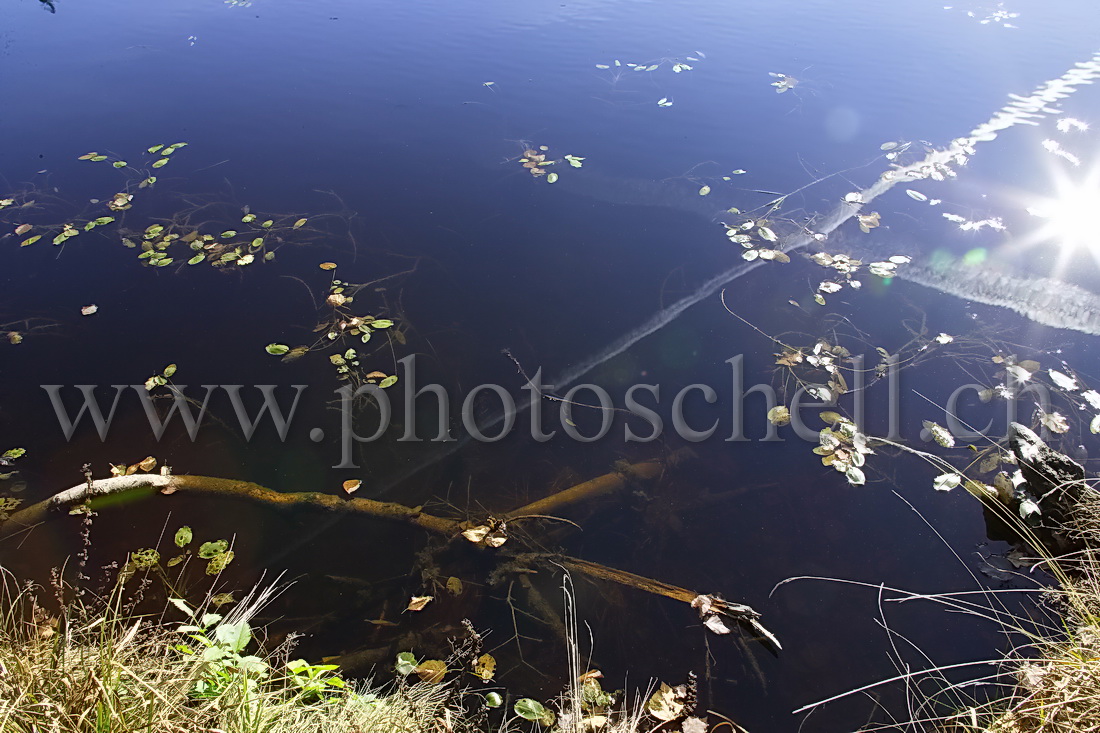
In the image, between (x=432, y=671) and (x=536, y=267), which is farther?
(x=536, y=267)

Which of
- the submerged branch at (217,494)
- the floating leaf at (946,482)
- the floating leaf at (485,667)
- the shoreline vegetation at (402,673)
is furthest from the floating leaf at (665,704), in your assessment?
the floating leaf at (946,482)

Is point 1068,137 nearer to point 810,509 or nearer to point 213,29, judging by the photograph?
point 810,509

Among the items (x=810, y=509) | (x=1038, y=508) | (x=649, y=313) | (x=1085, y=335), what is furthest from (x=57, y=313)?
(x=1085, y=335)

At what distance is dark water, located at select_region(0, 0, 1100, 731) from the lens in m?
2.96

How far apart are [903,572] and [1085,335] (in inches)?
101

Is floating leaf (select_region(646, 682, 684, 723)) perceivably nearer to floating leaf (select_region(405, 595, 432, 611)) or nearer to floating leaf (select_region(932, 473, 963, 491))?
floating leaf (select_region(405, 595, 432, 611))

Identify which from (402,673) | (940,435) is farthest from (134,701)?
(940,435)

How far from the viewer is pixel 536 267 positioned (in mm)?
4797

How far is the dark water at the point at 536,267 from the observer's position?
2959mm

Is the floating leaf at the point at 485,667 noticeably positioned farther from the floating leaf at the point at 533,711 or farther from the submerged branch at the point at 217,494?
the submerged branch at the point at 217,494

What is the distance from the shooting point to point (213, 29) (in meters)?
8.68

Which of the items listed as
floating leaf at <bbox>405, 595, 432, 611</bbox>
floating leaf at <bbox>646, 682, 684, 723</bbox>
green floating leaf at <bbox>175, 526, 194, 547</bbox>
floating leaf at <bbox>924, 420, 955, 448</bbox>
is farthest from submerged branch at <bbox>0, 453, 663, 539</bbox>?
floating leaf at <bbox>924, 420, 955, 448</bbox>

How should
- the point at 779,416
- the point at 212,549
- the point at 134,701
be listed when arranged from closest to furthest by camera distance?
the point at 134,701, the point at 212,549, the point at 779,416

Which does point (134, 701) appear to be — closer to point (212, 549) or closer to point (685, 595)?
point (212, 549)
